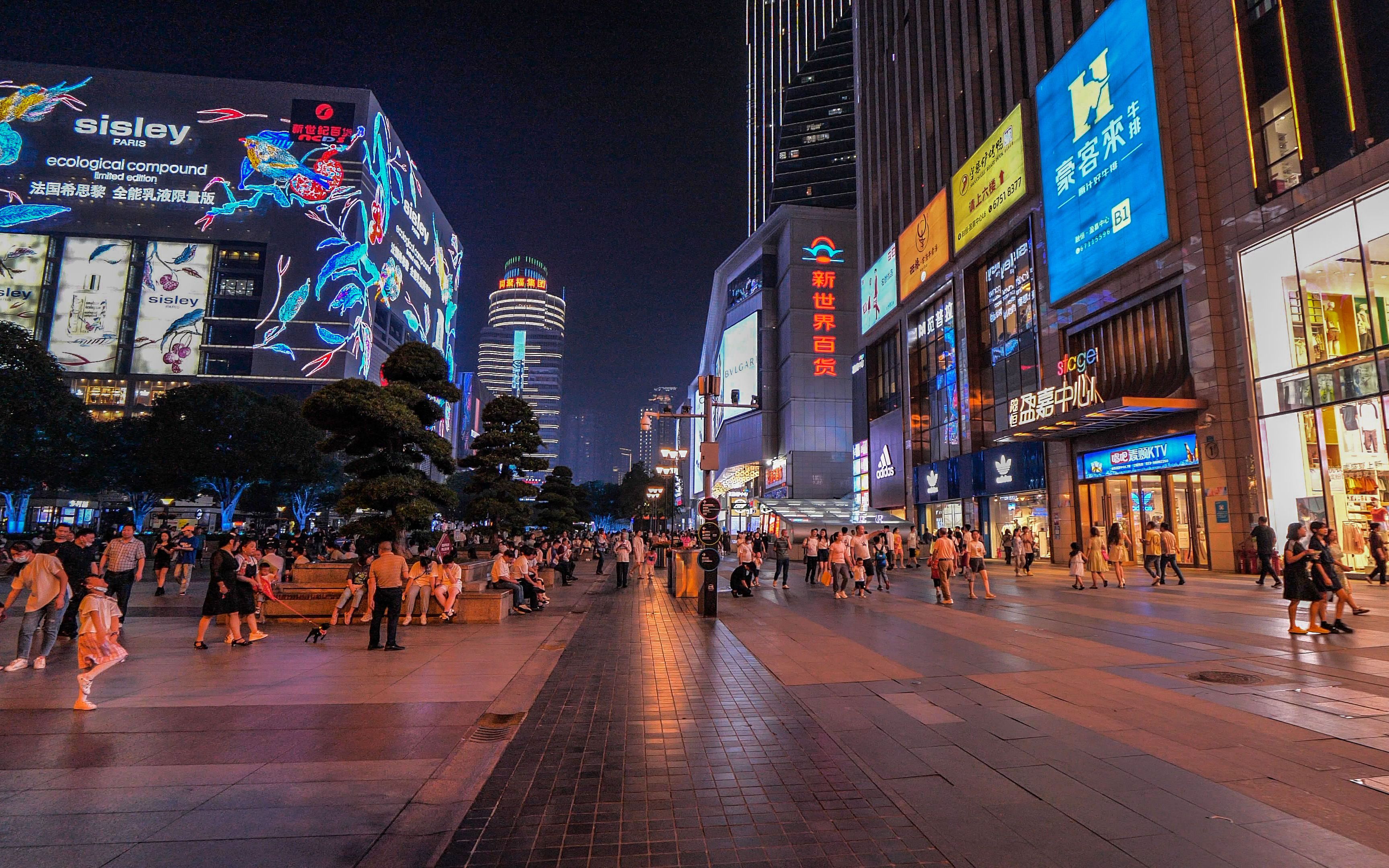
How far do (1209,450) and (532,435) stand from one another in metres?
22.1

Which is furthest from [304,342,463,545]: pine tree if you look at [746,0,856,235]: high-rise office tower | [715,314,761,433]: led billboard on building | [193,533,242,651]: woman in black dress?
[746,0,856,235]: high-rise office tower

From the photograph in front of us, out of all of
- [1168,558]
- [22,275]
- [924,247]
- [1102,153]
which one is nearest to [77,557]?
[1168,558]

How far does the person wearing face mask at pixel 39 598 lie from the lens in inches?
311

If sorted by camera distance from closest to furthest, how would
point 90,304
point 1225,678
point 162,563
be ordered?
point 1225,678, point 162,563, point 90,304

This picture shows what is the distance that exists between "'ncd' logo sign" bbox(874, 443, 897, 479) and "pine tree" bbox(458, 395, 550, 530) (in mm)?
28598

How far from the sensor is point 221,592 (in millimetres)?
9797

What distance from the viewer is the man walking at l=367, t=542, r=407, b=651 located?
9.58 metres

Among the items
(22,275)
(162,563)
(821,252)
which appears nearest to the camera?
(162,563)

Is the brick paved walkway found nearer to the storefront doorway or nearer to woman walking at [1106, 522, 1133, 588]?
woman walking at [1106, 522, 1133, 588]

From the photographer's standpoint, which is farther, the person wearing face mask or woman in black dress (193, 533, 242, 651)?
woman in black dress (193, 533, 242, 651)

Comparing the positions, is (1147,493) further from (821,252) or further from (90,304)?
(90,304)

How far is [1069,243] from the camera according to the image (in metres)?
27.6

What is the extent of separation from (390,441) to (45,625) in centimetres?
658

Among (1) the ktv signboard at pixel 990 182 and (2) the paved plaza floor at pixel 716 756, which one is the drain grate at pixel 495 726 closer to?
(2) the paved plaza floor at pixel 716 756
